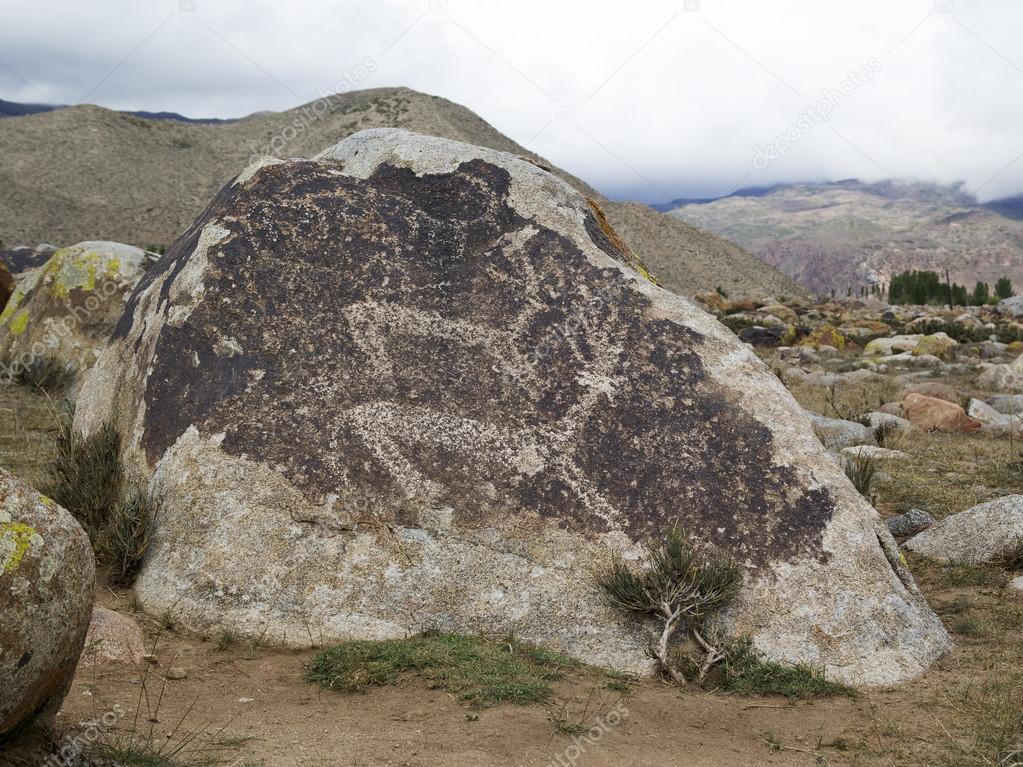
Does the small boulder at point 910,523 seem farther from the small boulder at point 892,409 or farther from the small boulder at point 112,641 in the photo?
the small boulder at point 112,641

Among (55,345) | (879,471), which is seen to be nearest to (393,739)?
(879,471)

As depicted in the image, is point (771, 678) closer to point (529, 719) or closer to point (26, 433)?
point (529, 719)

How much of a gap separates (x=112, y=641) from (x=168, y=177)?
2880 inches

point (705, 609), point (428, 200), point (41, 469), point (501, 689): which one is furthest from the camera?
point (41, 469)

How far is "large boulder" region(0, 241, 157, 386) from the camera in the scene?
1211 cm

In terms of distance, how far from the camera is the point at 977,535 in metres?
6.29

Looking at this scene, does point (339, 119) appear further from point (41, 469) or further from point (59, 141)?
point (41, 469)

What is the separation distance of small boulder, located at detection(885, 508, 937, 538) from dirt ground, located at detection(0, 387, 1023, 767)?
2372 millimetres

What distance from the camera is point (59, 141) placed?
2736 inches

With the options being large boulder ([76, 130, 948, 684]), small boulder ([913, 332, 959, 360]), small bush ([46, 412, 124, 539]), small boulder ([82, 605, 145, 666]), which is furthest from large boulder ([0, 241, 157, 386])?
small boulder ([913, 332, 959, 360])

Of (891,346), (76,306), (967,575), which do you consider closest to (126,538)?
(967,575)

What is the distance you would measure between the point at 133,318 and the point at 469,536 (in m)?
3.00

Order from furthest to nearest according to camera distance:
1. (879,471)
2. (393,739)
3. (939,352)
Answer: (939,352)
(879,471)
(393,739)

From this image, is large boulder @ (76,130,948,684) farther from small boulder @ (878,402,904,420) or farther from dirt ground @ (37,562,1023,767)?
small boulder @ (878,402,904,420)
